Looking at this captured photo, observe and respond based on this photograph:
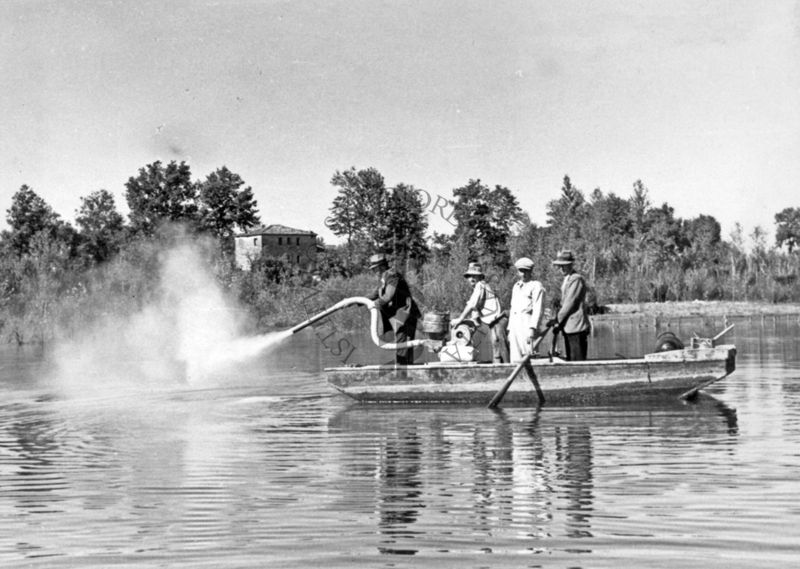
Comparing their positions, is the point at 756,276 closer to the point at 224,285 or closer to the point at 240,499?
the point at 224,285

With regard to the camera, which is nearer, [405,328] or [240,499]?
[240,499]

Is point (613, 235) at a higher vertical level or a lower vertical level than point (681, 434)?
higher

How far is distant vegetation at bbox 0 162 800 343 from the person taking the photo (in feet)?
159

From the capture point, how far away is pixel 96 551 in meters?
8.28

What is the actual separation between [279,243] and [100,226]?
14.7 m

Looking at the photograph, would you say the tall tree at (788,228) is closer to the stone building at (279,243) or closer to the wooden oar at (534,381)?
the stone building at (279,243)

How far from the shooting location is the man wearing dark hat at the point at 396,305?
17.3 meters

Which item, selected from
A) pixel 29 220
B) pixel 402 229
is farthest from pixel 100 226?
pixel 402 229

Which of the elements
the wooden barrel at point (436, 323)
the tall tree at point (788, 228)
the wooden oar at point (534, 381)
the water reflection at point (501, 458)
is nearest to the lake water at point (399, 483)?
the water reflection at point (501, 458)

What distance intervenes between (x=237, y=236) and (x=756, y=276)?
133 ft

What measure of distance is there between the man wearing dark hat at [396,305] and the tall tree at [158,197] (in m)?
63.8

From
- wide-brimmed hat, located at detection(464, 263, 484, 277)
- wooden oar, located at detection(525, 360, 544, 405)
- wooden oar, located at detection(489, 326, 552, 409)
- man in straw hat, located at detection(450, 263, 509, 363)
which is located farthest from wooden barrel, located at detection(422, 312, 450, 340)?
wooden oar, located at detection(525, 360, 544, 405)

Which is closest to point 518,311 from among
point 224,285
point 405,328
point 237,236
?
point 405,328

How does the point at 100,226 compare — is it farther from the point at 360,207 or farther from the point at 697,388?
the point at 697,388
